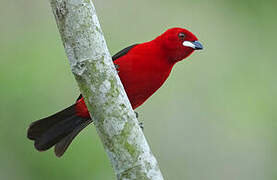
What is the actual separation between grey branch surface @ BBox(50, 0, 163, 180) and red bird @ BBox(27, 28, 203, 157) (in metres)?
1.22

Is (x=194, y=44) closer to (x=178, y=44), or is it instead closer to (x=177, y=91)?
(x=178, y=44)

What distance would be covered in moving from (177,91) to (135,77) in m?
1.52

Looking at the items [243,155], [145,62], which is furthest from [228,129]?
[145,62]

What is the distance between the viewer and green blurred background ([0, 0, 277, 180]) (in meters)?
4.17

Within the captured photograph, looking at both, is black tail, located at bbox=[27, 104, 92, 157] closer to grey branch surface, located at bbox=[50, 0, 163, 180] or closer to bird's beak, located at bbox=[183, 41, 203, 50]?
bird's beak, located at bbox=[183, 41, 203, 50]

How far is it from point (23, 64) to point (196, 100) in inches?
72.9

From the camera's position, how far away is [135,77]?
11.5ft

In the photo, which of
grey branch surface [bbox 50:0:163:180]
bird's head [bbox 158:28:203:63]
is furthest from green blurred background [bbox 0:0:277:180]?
grey branch surface [bbox 50:0:163:180]

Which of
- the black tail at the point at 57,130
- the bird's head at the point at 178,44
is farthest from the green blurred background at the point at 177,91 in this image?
the bird's head at the point at 178,44

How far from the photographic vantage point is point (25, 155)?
414 centimetres

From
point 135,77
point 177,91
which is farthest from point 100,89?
point 177,91

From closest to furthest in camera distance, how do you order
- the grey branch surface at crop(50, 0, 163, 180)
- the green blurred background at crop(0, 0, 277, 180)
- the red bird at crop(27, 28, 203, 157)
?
1. the grey branch surface at crop(50, 0, 163, 180)
2. the red bird at crop(27, 28, 203, 157)
3. the green blurred background at crop(0, 0, 277, 180)

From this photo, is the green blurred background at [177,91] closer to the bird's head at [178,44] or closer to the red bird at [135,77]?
the red bird at [135,77]

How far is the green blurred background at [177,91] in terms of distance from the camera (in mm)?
4168
